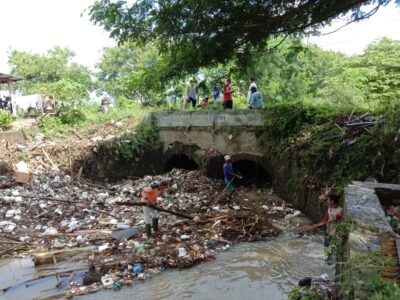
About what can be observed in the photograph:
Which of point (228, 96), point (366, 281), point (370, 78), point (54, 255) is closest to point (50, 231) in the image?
point (54, 255)

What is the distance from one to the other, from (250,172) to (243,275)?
7427 mm

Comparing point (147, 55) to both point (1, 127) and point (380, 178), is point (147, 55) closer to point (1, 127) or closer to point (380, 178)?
point (1, 127)

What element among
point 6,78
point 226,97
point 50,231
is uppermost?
point 6,78

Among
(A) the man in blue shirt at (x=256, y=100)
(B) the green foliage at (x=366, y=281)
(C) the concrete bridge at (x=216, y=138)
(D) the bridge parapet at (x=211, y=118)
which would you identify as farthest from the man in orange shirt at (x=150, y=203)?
(B) the green foliage at (x=366, y=281)

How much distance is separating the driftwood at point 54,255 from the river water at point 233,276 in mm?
222

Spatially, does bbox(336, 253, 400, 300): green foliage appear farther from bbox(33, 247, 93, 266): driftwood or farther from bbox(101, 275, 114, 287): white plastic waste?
bbox(33, 247, 93, 266): driftwood

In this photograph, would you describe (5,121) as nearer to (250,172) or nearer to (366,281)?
(250,172)

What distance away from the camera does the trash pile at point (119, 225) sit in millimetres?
7645

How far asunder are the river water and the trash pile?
30 cm

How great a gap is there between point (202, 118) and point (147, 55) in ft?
74.2

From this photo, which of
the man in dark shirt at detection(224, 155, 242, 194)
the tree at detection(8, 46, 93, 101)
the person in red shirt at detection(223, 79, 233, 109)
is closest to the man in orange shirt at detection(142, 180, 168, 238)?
the man in dark shirt at detection(224, 155, 242, 194)

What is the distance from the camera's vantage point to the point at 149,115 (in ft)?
52.9

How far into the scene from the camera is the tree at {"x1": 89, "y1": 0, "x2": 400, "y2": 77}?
228 inches

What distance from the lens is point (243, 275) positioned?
7160 millimetres
